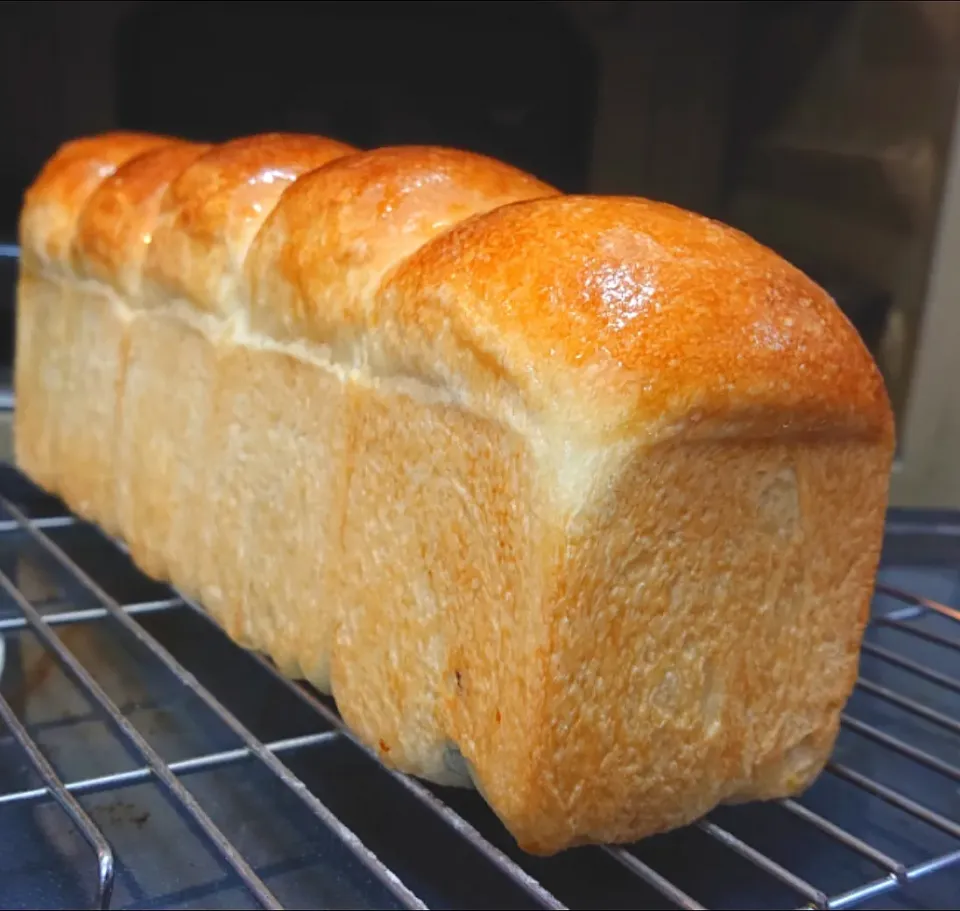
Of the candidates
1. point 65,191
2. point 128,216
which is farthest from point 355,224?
point 65,191

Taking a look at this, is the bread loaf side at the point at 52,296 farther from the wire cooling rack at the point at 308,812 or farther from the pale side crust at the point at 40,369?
the wire cooling rack at the point at 308,812

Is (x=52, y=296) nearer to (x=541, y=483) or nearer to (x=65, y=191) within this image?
(x=65, y=191)

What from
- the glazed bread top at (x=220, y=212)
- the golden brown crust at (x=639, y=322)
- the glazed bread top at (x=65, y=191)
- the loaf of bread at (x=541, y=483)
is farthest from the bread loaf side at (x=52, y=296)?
the golden brown crust at (x=639, y=322)

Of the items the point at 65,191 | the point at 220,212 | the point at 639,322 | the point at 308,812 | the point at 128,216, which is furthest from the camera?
the point at 65,191

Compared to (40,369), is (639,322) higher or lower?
higher

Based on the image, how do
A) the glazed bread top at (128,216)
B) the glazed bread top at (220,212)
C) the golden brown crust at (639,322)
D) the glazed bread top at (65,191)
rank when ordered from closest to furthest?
the golden brown crust at (639,322)
the glazed bread top at (220,212)
the glazed bread top at (128,216)
the glazed bread top at (65,191)
